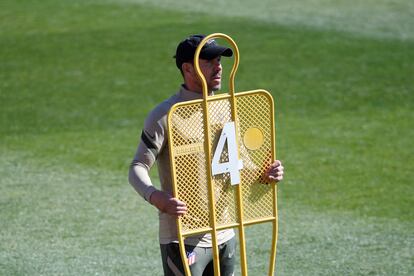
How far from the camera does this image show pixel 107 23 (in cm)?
1955

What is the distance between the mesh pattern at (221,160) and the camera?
17.4 feet

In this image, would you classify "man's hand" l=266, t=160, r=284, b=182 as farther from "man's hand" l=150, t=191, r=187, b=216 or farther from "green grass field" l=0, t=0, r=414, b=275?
"green grass field" l=0, t=0, r=414, b=275

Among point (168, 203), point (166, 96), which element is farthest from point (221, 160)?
point (166, 96)

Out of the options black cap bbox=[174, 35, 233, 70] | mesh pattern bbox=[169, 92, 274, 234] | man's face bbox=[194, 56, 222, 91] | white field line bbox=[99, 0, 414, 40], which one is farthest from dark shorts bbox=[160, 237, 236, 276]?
white field line bbox=[99, 0, 414, 40]

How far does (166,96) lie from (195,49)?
9.76 m

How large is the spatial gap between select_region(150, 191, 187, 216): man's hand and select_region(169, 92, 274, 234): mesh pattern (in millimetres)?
81

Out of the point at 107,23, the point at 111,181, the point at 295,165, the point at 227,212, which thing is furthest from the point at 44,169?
the point at 107,23

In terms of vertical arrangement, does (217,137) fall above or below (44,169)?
above

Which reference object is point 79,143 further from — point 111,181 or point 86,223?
point 86,223

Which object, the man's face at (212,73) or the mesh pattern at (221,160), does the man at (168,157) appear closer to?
the man's face at (212,73)

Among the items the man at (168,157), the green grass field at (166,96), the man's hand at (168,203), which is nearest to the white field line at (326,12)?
the green grass field at (166,96)

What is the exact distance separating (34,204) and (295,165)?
10.3 ft

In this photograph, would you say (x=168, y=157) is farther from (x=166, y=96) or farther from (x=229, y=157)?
(x=166, y=96)

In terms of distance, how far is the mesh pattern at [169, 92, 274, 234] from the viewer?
5.31 meters
